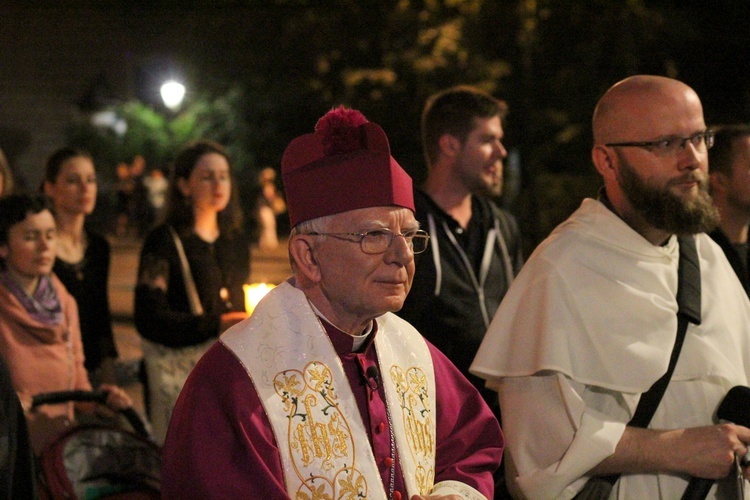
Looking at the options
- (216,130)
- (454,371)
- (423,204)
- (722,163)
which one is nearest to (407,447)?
(454,371)

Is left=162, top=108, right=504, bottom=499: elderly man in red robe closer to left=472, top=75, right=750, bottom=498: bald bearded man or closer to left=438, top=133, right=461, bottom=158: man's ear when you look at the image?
left=472, top=75, right=750, bottom=498: bald bearded man

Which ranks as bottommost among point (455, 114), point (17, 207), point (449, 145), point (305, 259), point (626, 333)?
point (626, 333)

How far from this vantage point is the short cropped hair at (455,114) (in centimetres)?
567

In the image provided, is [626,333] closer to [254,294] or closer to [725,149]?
[254,294]

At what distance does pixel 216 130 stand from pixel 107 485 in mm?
29323

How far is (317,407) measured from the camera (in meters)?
2.95

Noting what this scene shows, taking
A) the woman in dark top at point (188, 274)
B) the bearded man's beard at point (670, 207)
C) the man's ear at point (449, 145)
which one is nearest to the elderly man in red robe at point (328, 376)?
the bearded man's beard at point (670, 207)

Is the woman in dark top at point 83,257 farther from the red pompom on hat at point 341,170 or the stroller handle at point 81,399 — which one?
the red pompom on hat at point 341,170

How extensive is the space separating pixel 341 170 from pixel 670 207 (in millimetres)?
1370

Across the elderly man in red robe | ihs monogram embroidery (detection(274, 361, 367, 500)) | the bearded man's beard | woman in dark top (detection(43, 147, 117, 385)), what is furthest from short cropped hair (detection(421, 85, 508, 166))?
ihs monogram embroidery (detection(274, 361, 367, 500))

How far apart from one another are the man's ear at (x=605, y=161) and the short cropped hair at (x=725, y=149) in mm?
1837

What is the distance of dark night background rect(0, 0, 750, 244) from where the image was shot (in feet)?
55.9

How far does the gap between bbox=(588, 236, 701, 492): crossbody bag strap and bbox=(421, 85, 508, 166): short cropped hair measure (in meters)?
2.05

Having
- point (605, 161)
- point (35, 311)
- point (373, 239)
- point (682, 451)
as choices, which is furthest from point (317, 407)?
point (35, 311)
